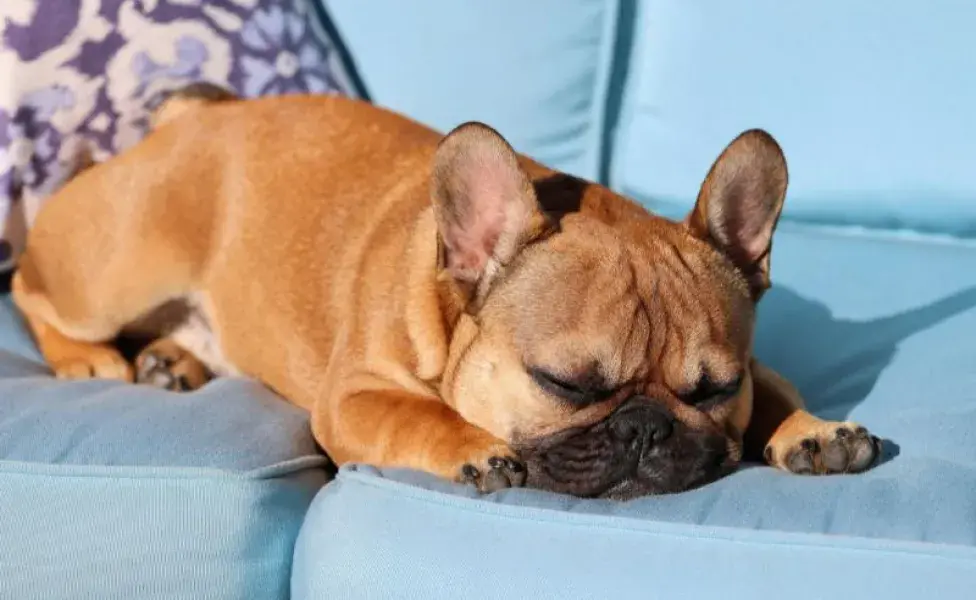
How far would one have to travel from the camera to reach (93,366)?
6.19 ft

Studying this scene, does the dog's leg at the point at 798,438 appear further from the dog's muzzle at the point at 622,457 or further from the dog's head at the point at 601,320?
the dog's muzzle at the point at 622,457

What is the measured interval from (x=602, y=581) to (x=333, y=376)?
0.67 meters

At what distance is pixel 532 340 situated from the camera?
1.31 meters

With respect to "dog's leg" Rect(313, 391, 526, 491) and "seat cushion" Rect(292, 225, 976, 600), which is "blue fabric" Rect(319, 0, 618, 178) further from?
"seat cushion" Rect(292, 225, 976, 600)

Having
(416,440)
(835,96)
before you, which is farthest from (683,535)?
(835,96)

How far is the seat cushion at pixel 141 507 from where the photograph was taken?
49.8 inches

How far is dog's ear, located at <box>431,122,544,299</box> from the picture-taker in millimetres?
1341

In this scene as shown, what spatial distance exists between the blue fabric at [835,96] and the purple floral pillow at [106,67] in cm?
87

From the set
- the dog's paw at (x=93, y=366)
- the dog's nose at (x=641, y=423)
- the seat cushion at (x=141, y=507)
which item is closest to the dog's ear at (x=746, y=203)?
the dog's nose at (x=641, y=423)

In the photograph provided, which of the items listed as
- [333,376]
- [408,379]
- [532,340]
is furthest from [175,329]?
[532,340]

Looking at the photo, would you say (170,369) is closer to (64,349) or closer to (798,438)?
(64,349)

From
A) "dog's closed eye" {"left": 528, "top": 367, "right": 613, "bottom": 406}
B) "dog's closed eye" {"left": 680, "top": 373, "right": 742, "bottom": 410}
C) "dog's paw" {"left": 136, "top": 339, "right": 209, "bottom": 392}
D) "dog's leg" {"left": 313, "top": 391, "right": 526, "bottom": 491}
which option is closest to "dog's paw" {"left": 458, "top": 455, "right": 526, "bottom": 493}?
"dog's leg" {"left": 313, "top": 391, "right": 526, "bottom": 491}

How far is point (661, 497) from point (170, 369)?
3.52ft

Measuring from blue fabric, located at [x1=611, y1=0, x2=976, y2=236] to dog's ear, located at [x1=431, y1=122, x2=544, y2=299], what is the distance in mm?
1076
